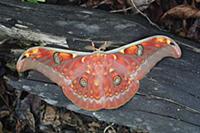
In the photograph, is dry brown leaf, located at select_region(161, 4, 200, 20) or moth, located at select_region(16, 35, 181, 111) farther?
dry brown leaf, located at select_region(161, 4, 200, 20)

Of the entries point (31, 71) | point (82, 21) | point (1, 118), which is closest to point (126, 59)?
point (82, 21)

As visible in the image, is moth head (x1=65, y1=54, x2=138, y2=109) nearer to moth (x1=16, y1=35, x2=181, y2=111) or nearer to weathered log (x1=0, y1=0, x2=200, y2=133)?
moth (x1=16, y1=35, x2=181, y2=111)

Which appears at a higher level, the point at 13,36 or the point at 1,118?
the point at 13,36

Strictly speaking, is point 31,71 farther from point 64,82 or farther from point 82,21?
point 82,21

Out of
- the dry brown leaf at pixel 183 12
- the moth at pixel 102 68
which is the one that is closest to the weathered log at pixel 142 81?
the moth at pixel 102 68

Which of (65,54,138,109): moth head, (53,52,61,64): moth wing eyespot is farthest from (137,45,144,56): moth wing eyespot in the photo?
(53,52,61,64): moth wing eyespot

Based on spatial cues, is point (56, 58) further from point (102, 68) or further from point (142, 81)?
point (142, 81)

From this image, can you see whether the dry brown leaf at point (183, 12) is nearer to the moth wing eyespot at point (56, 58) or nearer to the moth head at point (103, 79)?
the moth head at point (103, 79)
